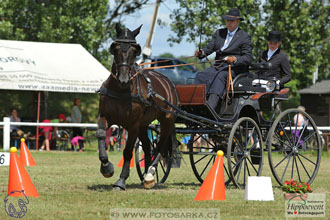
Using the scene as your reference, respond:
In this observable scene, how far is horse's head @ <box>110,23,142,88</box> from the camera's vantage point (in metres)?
8.74

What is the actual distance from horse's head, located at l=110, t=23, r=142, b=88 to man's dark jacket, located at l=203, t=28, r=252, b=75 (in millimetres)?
2079

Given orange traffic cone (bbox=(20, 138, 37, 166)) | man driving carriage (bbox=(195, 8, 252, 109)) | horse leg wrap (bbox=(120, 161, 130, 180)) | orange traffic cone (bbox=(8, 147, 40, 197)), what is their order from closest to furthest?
orange traffic cone (bbox=(8, 147, 40, 197)), horse leg wrap (bbox=(120, 161, 130, 180)), man driving carriage (bbox=(195, 8, 252, 109)), orange traffic cone (bbox=(20, 138, 37, 166))

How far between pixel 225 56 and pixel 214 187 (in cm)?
297

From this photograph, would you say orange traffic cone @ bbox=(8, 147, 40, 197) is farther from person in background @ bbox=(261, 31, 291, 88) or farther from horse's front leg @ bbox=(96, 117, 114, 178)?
person in background @ bbox=(261, 31, 291, 88)

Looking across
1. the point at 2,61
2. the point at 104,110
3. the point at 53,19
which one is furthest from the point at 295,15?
the point at 104,110

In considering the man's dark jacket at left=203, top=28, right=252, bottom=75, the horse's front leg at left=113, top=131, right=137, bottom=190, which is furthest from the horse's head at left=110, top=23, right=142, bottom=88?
the man's dark jacket at left=203, top=28, right=252, bottom=75

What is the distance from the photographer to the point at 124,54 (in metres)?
8.81

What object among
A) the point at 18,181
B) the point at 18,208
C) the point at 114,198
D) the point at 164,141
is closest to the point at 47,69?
the point at 164,141

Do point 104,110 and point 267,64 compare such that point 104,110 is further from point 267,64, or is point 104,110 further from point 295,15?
point 295,15

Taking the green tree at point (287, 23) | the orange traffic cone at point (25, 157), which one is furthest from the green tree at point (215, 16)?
the orange traffic cone at point (25, 157)

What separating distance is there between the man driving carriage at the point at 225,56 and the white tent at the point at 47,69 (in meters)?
11.5

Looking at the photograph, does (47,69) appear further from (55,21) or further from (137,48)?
(137,48)

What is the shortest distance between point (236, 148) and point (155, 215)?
13.1ft

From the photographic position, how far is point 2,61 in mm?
21625
